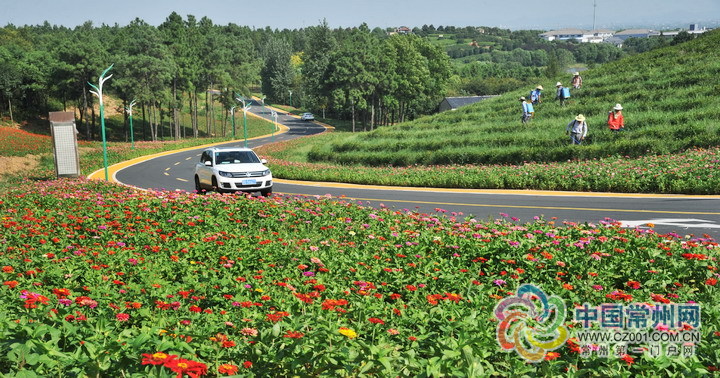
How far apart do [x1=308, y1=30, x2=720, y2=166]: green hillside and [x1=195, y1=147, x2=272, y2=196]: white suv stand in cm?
1439

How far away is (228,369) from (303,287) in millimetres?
2517

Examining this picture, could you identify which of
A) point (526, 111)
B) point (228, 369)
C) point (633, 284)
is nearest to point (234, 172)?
point (633, 284)

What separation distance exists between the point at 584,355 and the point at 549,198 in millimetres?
13175

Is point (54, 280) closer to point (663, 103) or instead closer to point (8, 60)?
point (663, 103)

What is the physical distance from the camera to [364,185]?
24.1 m

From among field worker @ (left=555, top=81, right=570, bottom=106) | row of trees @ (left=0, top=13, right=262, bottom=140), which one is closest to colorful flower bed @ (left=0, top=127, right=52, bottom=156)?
row of trees @ (left=0, top=13, right=262, bottom=140)

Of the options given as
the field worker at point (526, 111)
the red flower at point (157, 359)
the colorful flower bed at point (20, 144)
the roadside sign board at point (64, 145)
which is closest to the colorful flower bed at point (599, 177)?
the field worker at point (526, 111)

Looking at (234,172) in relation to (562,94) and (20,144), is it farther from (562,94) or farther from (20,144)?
(20,144)

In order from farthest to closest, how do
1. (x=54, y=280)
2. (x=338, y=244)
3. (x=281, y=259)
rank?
(x=338, y=244) < (x=281, y=259) < (x=54, y=280)

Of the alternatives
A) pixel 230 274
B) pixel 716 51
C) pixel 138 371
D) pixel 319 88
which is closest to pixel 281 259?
pixel 230 274

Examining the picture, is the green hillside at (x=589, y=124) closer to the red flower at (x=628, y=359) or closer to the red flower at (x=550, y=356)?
the red flower at (x=628, y=359)

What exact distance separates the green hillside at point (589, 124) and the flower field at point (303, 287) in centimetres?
1814

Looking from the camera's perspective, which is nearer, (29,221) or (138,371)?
(138,371)

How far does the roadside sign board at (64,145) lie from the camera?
81.1 feet
